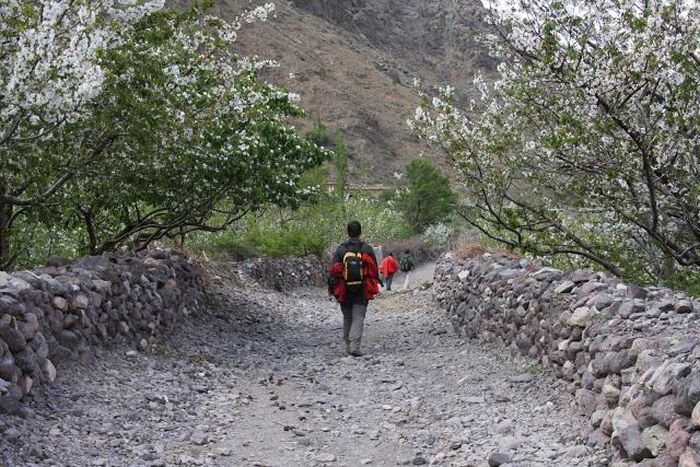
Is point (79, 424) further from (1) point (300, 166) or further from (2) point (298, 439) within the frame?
(1) point (300, 166)

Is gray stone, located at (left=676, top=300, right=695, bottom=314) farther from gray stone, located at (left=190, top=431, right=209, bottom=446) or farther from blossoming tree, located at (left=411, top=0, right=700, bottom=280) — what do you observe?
gray stone, located at (left=190, top=431, right=209, bottom=446)

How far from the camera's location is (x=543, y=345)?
837 cm

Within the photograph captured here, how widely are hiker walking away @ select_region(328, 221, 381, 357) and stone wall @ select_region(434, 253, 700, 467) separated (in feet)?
5.86

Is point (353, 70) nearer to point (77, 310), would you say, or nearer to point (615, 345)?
point (77, 310)

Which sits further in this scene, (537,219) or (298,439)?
(537,219)

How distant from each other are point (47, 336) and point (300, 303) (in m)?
13.9

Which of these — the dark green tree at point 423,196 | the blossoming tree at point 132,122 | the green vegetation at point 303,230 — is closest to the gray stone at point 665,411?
the blossoming tree at point 132,122

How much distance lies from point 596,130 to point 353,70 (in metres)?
90.3

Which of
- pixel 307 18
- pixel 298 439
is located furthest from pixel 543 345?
pixel 307 18

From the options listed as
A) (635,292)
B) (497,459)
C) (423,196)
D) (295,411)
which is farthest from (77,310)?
(423,196)

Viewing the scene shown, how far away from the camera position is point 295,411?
25.1ft

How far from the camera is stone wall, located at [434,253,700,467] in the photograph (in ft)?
15.6

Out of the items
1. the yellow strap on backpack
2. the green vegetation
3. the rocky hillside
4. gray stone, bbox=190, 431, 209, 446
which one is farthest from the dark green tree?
gray stone, bbox=190, 431, 209, 446

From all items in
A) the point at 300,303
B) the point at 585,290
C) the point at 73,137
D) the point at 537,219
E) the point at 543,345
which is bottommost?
the point at 300,303
